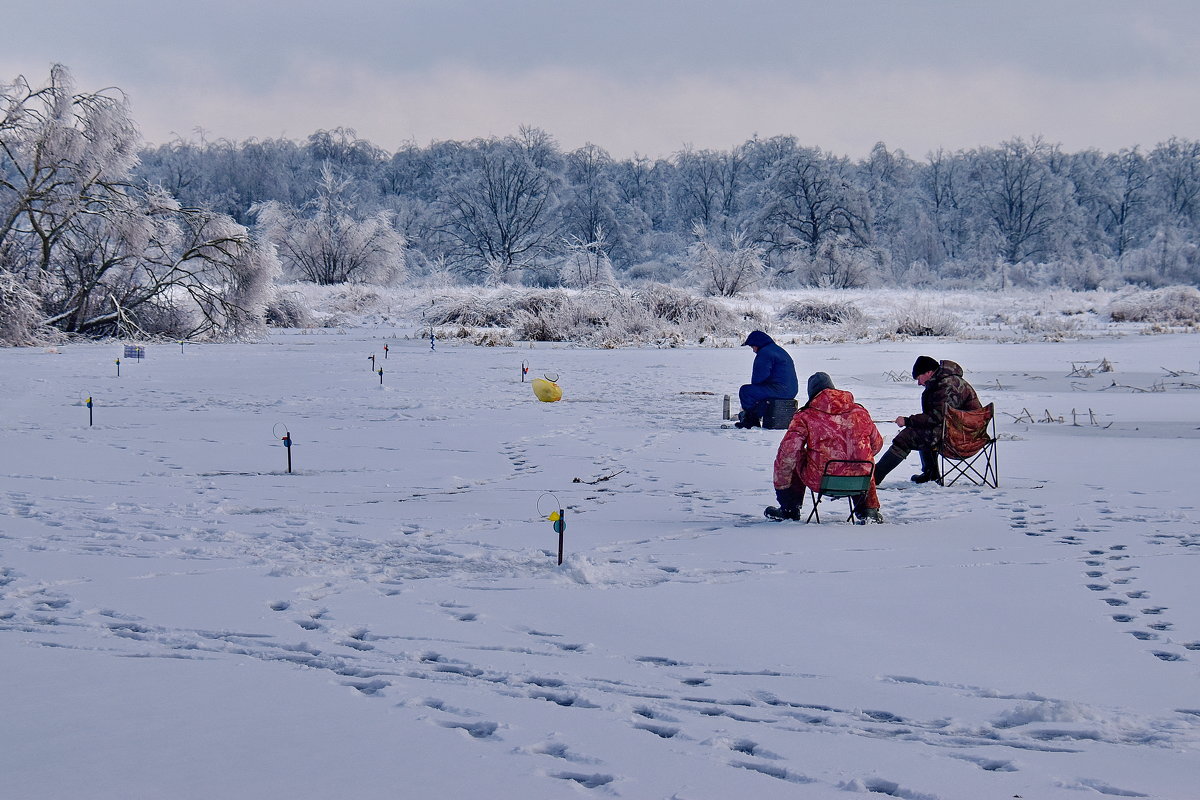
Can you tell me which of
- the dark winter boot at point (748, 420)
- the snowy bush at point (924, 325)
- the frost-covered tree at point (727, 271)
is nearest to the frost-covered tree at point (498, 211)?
the frost-covered tree at point (727, 271)

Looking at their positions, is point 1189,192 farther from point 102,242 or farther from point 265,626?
point 265,626

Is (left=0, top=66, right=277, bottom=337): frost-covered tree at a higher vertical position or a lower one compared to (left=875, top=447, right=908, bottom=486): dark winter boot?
higher

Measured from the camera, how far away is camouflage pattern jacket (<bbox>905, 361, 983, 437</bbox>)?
8898mm

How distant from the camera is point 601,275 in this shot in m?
48.0

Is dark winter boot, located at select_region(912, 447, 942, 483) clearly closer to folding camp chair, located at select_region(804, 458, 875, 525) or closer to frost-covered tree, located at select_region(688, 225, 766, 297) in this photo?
folding camp chair, located at select_region(804, 458, 875, 525)

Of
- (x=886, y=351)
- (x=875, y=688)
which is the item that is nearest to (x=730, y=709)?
(x=875, y=688)

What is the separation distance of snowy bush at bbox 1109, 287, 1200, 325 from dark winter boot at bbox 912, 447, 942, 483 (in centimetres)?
3347

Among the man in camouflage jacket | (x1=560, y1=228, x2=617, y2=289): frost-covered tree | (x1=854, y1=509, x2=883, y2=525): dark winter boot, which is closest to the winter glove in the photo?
(x1=854, y1=509, x2=883, y2=525): dark winter boot

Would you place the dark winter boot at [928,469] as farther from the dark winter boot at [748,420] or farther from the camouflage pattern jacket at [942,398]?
the dark winter boot at [748,420]

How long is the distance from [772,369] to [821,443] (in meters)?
5.60

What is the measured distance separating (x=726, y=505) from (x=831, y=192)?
56401 mm

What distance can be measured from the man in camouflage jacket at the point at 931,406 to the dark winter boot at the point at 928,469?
0.44 ft

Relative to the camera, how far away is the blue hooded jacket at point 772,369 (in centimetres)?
1277

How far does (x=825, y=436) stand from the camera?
24.0ft
